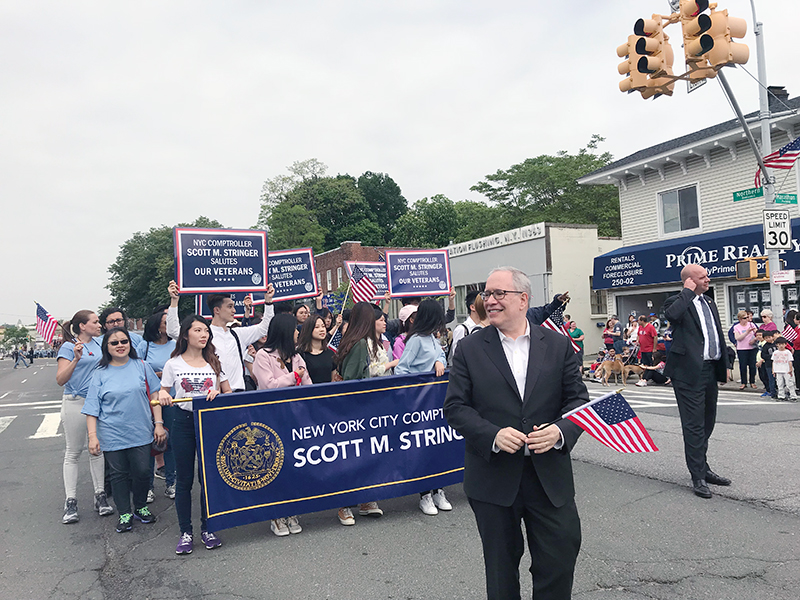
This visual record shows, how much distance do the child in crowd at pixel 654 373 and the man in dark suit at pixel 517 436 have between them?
14.4 metres

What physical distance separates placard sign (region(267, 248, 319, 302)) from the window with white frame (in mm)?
14506

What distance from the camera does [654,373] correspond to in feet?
53.6

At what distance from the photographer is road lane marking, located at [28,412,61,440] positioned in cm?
1111

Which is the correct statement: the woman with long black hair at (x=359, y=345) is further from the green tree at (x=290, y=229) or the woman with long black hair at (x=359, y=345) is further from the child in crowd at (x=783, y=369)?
the green tree at (x=290, y=229)

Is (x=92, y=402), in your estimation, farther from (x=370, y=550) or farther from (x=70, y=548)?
(x=370, y=550)

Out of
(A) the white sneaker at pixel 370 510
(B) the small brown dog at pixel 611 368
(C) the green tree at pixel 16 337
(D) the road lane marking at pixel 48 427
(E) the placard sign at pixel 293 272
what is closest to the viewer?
(A) the white sneaker at pixel 370 510

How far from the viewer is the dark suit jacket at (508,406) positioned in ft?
9.31

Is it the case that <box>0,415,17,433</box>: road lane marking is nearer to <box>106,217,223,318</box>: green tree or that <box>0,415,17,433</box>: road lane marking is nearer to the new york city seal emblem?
the new york city seal emblem

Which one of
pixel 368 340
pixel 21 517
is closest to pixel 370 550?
pixel 368 340

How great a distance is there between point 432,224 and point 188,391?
47.1 metres

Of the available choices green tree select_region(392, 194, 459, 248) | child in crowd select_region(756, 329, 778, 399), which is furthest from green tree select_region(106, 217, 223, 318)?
child in crowd select_region(756, 329, 778, 399)

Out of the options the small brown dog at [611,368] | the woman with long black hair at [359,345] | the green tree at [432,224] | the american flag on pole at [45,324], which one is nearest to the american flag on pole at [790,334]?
the small brown dog at [611,368]

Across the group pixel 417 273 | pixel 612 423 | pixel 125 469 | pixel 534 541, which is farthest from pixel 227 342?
pixel 417 273

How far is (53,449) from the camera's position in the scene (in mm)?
9664
